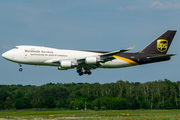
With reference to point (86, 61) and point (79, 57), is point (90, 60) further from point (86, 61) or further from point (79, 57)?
point (79, 57)

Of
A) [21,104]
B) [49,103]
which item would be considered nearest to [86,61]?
[21,104]

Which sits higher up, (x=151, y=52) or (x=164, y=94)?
(x=151, y=52)

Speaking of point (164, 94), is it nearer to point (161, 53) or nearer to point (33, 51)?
point (161, 53)

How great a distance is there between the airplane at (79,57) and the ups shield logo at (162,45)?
102 cm

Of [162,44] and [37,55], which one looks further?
[162,44]

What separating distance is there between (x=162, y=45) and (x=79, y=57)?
656 inches

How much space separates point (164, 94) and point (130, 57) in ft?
163

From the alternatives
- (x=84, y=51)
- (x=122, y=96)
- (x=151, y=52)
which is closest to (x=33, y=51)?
(x=84, y=51)

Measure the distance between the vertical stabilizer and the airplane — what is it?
0.66ft

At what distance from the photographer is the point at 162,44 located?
1941 inches

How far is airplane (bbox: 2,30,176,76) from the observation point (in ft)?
140

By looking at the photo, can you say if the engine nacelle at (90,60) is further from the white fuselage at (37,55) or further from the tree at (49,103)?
the tree at (49,103)

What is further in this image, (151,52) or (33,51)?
(151,52)

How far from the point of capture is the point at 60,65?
140ft
